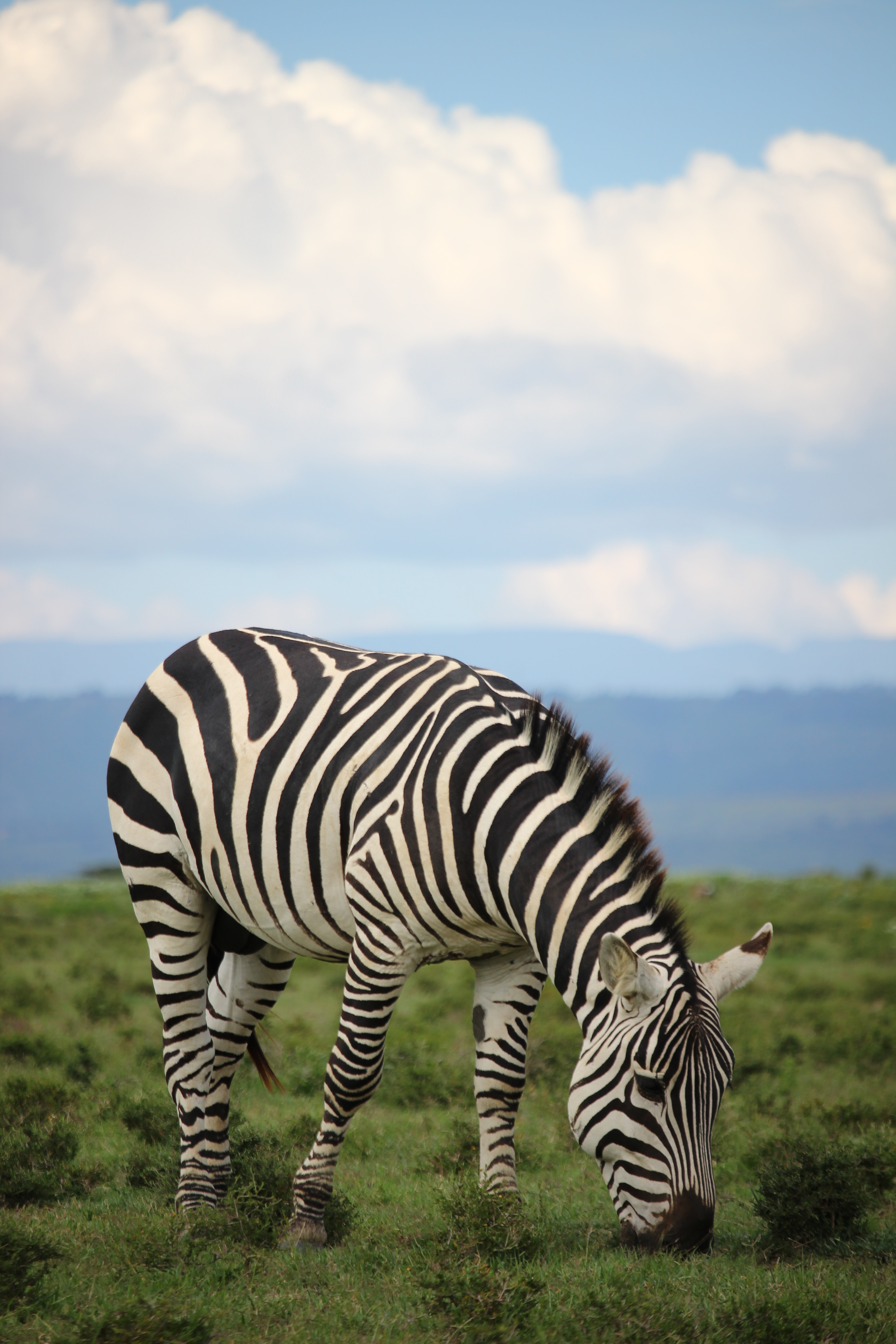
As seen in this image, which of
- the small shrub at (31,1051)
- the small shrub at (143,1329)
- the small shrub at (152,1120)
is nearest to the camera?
the small shrub at (143,1329)

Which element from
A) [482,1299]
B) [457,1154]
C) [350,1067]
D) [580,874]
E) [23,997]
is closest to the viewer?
[482,1299]

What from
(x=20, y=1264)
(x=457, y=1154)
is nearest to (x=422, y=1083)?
(x=457, y=1154)

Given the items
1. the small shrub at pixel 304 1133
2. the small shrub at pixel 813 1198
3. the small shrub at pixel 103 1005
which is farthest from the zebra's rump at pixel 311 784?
the small shrub at pixel 103 1005

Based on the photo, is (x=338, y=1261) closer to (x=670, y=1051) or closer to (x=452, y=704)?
(x=670, y=1051)

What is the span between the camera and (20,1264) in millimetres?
4344

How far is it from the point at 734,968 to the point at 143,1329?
8.58 feet

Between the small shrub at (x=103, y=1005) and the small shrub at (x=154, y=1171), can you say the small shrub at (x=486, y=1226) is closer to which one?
the small shrub at (x=154, y=1171)

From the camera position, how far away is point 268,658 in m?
6.04

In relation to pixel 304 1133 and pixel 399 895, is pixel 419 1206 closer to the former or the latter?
pixel 304 1133

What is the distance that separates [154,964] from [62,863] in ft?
631

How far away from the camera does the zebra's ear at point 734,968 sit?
4.58 meters

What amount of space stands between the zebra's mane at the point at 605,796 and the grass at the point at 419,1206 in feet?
4.35

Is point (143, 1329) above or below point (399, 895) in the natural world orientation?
below

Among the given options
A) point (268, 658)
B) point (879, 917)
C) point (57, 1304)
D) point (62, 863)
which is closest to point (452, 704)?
point (268, 658)
